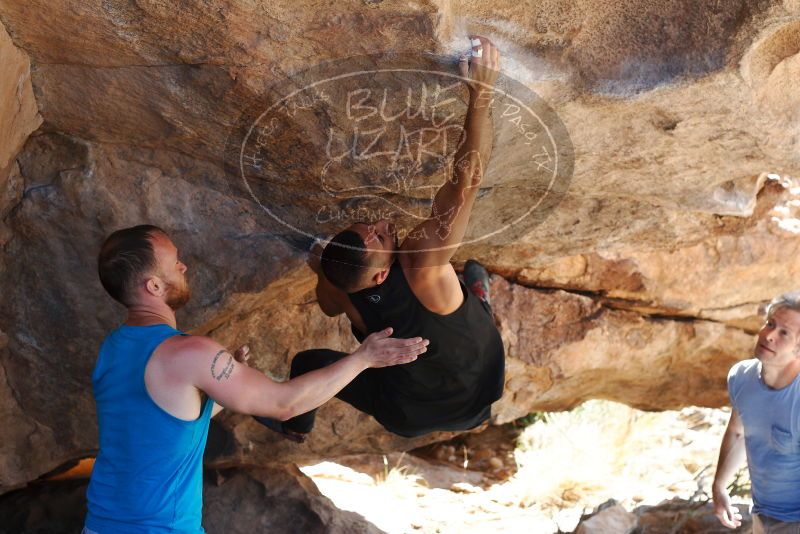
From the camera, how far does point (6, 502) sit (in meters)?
3.99

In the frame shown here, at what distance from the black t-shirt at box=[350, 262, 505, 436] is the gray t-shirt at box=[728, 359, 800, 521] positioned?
83 centimetres

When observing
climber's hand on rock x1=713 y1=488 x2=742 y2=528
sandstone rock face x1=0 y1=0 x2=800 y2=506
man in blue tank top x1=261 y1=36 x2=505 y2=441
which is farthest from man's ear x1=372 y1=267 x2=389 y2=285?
climber's hand on rock x1=713 y1=488 x2=742 y2=528

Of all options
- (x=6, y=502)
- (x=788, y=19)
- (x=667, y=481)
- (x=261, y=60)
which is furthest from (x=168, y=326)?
(x=667, y=481)

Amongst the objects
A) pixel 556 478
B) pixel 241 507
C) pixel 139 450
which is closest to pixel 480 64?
pixel 139 450

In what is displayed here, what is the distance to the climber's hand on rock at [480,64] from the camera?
224 cm

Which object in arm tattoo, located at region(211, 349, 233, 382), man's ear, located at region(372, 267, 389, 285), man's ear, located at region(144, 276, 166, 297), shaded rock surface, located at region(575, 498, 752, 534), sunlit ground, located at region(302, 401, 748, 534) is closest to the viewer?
arm tattoo, located at region(211, 349, 233, 382)

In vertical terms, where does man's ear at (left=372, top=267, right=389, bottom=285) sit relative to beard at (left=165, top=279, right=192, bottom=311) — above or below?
above

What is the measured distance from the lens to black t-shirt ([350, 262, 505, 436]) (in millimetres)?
2607

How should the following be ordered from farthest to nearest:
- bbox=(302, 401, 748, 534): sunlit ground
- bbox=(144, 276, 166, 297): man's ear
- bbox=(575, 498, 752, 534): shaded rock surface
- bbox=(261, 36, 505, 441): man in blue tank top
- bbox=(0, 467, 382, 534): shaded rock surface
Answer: bbox=(302, 401, 748, 534): sunlit ground → bbox=(575, 498, 752, 534): shaded rock surface → bbox=(0, 467, 382, 534): shaded rock surface → bbox=(261, 36, 505, 441): man in blue tank top → bbox=(144, 276, 166, 297): man's ear

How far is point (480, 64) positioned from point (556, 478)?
3721 millimetres

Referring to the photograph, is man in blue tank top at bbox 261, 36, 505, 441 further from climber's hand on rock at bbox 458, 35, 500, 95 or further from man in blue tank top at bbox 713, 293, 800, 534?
man in blue tank top at bbox 713, 293, 800, 534

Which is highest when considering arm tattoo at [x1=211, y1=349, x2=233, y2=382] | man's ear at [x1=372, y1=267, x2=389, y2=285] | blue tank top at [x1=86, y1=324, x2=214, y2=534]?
man's ear at [x1=372, y1=267, x2=389, y2=285]

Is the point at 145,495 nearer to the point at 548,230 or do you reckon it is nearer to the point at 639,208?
the point at 548,230

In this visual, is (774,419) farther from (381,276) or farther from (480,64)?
(480,64)
